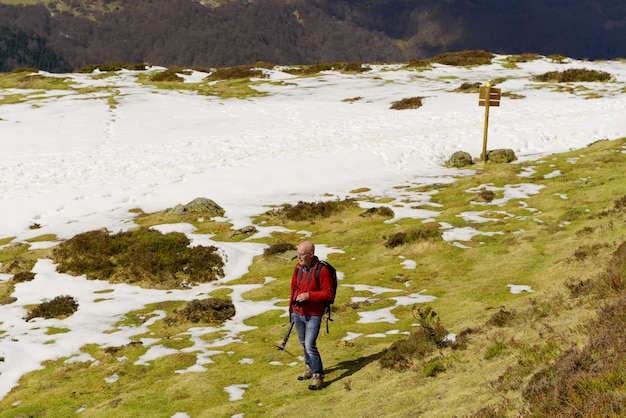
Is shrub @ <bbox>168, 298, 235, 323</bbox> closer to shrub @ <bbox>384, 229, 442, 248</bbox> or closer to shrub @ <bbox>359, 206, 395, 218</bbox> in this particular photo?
shrub @ <bbox>384, 229, 442, 248</bbox>

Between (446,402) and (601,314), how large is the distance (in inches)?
104

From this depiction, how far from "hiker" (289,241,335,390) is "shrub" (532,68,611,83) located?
5558 cm

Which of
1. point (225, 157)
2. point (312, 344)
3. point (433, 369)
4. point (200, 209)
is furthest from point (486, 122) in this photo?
point (433, 369)

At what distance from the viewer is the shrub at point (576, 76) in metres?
56.8

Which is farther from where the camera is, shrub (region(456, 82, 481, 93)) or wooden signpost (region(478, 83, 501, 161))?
shrub (region(456, 82, 481, 93))

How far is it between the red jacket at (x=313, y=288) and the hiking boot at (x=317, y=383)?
3.56 feet

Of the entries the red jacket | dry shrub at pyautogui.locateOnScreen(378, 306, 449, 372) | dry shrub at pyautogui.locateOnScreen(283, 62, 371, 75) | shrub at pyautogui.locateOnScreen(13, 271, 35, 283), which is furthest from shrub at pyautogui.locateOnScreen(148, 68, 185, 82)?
dry shrub at pyautogui.locateOnScreen(378, 306, 449, 372)

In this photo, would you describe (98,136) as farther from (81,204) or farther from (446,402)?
(446,402)

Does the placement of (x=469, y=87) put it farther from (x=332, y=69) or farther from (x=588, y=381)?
(x=588, y=381)

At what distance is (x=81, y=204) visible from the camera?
27375 millimetres

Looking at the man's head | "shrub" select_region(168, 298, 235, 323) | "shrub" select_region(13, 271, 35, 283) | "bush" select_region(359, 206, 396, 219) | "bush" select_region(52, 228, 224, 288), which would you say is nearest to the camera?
the man's head

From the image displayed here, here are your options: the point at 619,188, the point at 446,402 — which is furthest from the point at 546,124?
the point at 446,402

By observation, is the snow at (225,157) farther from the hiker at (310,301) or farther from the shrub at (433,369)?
the shrub at (433,369)

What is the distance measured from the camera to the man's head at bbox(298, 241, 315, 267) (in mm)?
9492
